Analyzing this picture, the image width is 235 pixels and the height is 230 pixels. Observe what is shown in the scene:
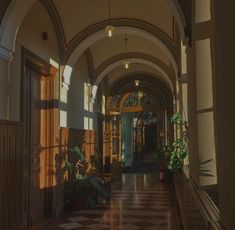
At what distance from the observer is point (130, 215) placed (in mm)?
7062

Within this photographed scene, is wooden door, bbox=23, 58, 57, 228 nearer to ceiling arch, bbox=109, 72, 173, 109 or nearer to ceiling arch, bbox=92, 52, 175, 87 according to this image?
ceiling arch, bbox=92, 52, 175, 87

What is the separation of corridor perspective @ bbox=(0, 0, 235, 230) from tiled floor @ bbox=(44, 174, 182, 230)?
22mm

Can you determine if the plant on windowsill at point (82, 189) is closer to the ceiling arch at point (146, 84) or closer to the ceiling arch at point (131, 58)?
the ceiling arch at point (131, 58)

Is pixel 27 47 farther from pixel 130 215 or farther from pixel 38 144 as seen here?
pixel 130 215

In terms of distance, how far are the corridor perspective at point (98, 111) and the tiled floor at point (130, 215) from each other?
0.02 m

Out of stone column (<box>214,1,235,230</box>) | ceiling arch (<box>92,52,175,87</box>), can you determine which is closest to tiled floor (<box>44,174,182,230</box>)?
ceiling arch (<box>92,52,175,87</box>)

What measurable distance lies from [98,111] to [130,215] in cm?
567

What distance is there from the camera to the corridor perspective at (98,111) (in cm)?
210

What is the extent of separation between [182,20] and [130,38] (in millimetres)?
5828

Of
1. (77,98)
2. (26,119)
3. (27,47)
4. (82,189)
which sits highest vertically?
(27,47)

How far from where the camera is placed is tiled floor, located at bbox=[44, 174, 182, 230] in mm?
6156

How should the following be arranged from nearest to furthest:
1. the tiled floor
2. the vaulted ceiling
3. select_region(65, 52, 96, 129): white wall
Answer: the tiled floor → the vaulted ceiling → select_region(65, 52, 96, 129): white wall

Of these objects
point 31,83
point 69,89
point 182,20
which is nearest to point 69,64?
point 69,89

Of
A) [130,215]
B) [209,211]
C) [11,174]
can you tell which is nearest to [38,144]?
[11,174]
